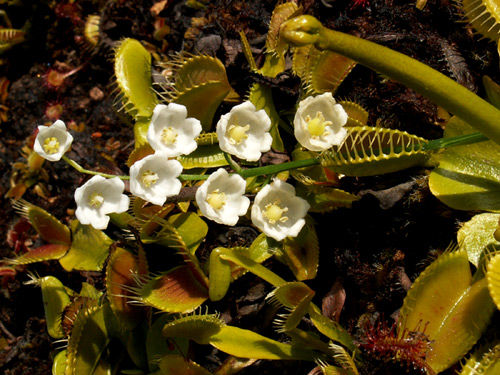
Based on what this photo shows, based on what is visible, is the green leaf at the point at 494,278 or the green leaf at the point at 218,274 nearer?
the green leaf at the point at 494,278

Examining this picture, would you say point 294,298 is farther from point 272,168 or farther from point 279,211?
point 272,168

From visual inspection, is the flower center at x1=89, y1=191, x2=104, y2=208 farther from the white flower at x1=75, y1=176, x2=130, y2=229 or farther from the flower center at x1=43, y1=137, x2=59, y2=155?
the flower center at x1=43, y1=137, x2=59, y2=155

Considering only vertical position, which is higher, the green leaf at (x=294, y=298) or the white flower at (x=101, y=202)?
the white flower at (x=101, y=202)

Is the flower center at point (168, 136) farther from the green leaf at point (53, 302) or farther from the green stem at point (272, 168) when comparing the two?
the green leaf at point (53, 302)

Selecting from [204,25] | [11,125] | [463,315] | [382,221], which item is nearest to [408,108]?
[382,221]

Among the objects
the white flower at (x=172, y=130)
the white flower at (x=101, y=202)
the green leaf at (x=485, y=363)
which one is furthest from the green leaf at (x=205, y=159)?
the green leaf at (x=485, y=363)

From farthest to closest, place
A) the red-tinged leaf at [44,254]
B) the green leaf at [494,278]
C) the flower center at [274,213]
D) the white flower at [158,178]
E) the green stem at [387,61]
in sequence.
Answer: the red-tinged leaf at [44,254] → the flower center at [274,213] → the white flower at [158,178] → the green leaf at [494,278] → the green stem at [387,61]

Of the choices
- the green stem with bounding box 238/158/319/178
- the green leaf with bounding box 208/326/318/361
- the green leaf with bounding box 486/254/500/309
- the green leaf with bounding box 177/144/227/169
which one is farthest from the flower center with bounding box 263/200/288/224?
the green leaf with bounding box 486/254/500/309
